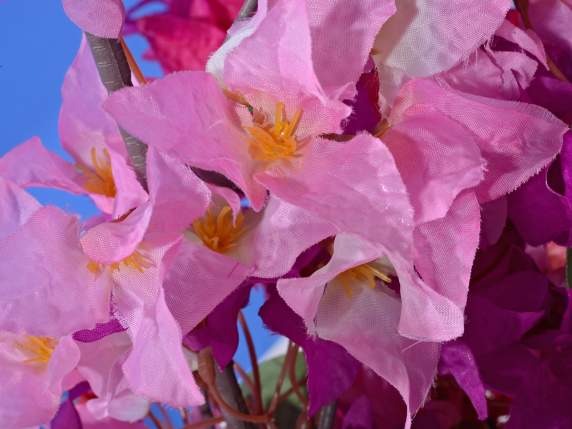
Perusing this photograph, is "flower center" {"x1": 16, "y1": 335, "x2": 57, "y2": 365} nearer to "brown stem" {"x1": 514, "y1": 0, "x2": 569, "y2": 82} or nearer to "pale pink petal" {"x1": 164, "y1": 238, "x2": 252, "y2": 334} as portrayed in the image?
"pale pink petal" {"x1": 164, "y1": 238, "x2": 252, "y2": 334}

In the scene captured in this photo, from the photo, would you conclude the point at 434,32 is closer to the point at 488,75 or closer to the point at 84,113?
the point at 488,75

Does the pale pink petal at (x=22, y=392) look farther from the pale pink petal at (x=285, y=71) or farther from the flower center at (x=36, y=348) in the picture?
the pale pink petal at (x=285, y=71)

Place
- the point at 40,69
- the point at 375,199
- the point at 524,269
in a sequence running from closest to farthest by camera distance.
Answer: the point at 375,199
the point at 524,269
the point at 40,69

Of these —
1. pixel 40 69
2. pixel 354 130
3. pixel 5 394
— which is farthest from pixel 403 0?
pixel 40 69

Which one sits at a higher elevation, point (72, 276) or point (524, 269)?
point (72, 276)

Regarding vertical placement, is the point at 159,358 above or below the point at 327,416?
above

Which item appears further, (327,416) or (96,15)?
(327,416)

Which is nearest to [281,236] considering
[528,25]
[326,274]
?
[326,274]

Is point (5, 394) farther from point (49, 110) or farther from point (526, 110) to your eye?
point (49, 110)
